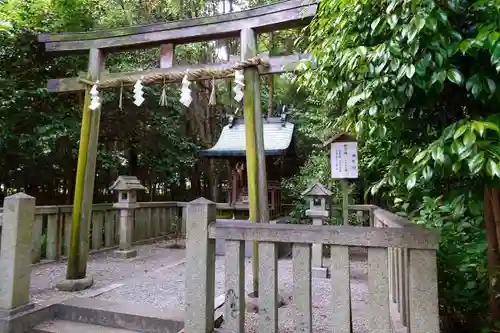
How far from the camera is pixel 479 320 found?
2543 millimetres

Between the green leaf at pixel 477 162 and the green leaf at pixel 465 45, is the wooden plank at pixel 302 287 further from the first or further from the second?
the green leaf at pixel 465 45

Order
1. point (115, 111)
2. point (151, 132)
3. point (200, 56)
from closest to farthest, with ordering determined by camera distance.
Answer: point (115, 111), point (151, 132), point (200, 56)

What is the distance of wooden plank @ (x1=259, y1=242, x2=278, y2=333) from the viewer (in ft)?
6.59

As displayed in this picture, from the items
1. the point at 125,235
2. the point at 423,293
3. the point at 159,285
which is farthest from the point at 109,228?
the point at 423,293

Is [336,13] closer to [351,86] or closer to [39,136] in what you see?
[351,86]

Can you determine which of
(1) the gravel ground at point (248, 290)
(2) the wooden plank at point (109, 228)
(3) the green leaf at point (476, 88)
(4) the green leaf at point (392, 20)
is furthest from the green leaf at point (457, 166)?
(2) the wooden plank at point (109, 228)

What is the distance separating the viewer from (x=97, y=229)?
22.3 feet

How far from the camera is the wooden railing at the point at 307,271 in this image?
5.59 feet

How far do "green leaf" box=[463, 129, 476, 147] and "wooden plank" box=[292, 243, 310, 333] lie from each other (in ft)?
3.42

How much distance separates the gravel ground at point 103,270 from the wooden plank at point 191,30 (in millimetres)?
3375

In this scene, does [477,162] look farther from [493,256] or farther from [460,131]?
[493,256]

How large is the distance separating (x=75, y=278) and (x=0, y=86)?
15.3 ft

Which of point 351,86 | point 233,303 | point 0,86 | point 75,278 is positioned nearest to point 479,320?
point 233,303

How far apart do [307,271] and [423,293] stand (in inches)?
24.6
